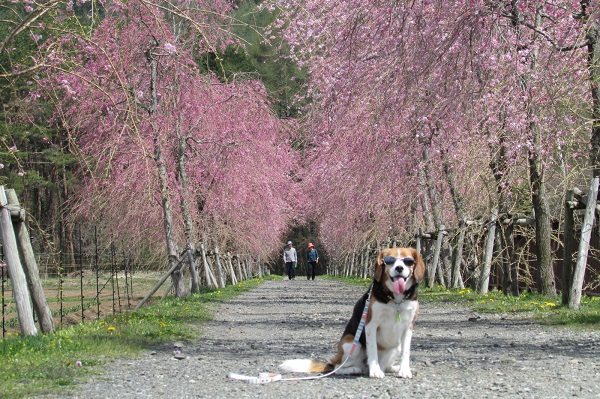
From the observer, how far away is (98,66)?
2075 cm

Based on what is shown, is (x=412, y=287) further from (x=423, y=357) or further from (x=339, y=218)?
(x=339, y=218)

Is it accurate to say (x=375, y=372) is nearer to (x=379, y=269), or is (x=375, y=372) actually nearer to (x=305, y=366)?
(x=305, y=366)

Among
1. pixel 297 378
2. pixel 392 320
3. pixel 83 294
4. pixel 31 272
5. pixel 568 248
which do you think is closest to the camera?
pixel 392 320

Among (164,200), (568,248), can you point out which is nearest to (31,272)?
(568,248)

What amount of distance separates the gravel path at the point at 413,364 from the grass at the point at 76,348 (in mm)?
249

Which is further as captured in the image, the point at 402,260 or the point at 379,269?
the point at 379,269

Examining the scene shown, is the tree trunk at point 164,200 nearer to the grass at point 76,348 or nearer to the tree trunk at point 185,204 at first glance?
the tree trunk at point 185,204

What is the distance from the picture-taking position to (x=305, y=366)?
7.25 m

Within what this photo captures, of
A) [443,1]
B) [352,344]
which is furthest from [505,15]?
[352,344]

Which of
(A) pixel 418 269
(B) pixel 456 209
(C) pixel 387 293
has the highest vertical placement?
(B) pixel 456 209

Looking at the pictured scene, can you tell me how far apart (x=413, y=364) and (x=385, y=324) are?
3.94 ft

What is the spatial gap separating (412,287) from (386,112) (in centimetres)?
861

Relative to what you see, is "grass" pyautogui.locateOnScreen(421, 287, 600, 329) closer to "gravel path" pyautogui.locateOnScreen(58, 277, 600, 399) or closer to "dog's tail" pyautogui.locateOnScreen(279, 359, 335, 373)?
"gravel path" pyautogui.locateOnScreen(58, 277, 600, 399)

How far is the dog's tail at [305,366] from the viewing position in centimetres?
718
